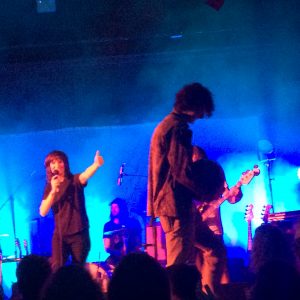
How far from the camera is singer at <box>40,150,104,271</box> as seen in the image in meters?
5.89

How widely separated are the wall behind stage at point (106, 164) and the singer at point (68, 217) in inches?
214

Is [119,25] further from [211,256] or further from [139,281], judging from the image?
[139,281]

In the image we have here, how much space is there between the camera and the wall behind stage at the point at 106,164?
1153 cm

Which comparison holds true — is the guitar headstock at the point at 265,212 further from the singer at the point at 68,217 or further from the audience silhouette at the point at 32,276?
the audience silhouette at the point at 32,276

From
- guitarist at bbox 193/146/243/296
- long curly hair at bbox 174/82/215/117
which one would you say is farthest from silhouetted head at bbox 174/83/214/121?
guitarist at bbox 193/146/243/296

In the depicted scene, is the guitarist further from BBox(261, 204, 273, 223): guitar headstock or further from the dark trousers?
BBox(261, 204, 273, 223): guitar headstock

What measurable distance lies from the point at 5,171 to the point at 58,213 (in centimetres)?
624

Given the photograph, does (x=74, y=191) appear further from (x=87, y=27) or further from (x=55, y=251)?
(x=87, y=27)

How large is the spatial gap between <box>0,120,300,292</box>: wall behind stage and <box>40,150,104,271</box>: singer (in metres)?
5.43

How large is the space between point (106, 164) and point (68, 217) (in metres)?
6.03

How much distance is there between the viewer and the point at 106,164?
39.1 ft

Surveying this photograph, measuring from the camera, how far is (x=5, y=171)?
468 inches

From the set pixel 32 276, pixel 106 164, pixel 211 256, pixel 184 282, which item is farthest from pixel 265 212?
pixel 32 276

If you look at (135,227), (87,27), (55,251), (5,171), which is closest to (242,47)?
(87,27)
